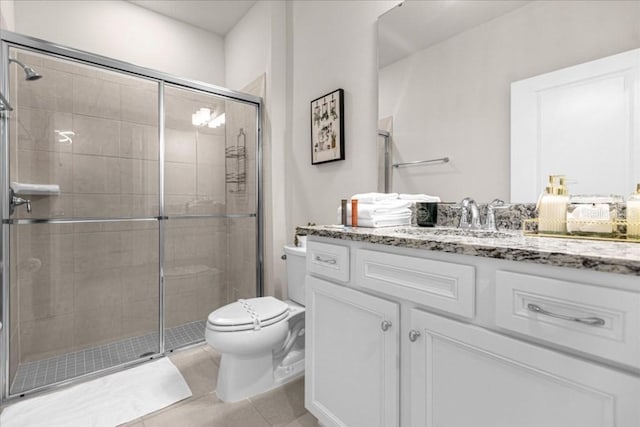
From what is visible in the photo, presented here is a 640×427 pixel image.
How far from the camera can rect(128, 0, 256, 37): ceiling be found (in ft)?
8.77

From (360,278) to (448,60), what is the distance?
1136mm

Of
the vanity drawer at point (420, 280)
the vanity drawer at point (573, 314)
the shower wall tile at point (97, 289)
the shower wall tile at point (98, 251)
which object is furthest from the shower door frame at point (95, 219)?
the vanity drawer at point (573, 314)

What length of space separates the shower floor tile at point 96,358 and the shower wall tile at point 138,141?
1.29m

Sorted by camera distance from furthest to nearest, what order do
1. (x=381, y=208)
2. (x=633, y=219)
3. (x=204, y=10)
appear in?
(x=204, y=10), (x=381, y=208), (x=633, y=219)

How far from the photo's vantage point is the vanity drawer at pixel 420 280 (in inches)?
32.8

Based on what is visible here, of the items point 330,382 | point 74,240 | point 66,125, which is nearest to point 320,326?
point 330,382

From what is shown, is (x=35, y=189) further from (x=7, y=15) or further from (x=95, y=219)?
(x=7, y=15)

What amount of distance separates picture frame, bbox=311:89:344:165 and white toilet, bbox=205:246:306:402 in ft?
3.28

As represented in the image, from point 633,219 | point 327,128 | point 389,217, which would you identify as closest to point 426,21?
point 327,128

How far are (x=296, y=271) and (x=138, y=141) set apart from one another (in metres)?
1.46

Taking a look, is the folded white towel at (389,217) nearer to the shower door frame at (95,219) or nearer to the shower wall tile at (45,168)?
the shower door frame at (95,219)

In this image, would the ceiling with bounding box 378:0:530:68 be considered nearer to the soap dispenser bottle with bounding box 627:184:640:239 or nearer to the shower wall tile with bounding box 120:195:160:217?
the soap dispenser bottle with bounding box 627:184:640:239

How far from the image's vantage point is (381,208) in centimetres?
139

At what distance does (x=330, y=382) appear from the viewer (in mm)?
1271
